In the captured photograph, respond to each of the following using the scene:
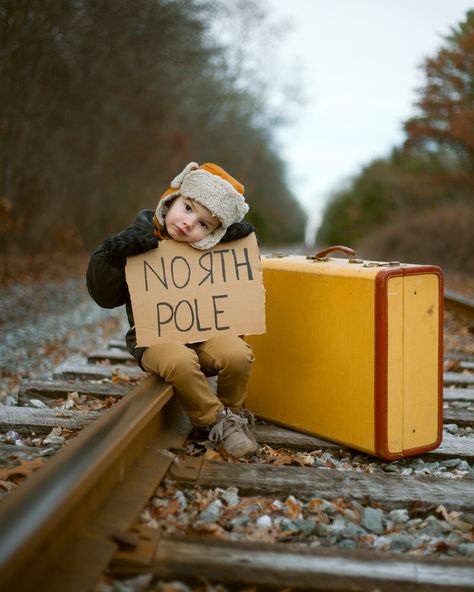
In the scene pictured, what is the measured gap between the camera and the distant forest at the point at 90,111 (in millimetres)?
12992

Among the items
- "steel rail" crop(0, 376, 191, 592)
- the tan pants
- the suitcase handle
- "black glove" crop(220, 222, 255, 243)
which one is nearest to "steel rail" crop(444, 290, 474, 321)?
the suitcase handle

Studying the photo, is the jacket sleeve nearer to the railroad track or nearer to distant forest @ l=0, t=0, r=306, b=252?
the railroad track

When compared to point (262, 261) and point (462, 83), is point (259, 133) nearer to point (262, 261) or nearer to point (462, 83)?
point (462, 83)

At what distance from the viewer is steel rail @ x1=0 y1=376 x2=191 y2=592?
1.63m

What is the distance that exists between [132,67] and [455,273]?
33.2ft

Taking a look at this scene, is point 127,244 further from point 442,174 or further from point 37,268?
point 442,174

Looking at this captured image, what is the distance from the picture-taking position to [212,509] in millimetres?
2361

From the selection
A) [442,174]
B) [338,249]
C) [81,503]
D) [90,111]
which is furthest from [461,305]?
[442,174]

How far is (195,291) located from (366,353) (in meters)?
0.90

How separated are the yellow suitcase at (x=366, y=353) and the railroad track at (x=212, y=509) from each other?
126 millimetres

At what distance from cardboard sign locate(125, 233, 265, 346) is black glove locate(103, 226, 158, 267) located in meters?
0.06

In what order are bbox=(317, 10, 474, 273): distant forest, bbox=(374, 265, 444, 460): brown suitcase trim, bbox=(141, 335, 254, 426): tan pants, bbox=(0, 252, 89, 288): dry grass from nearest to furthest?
bbox=(374, 265, 444, 460): brown suitcase trim → bbox=(141, 335, 254, 426): tan pants → bbox=(0, 252, 89, 288): dry grass → bbox=(317, 10, 474, 273): distant forest

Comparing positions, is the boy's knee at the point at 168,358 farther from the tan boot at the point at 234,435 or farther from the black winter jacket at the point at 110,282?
the tan boot at the point at 234,435

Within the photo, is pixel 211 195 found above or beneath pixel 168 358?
above
